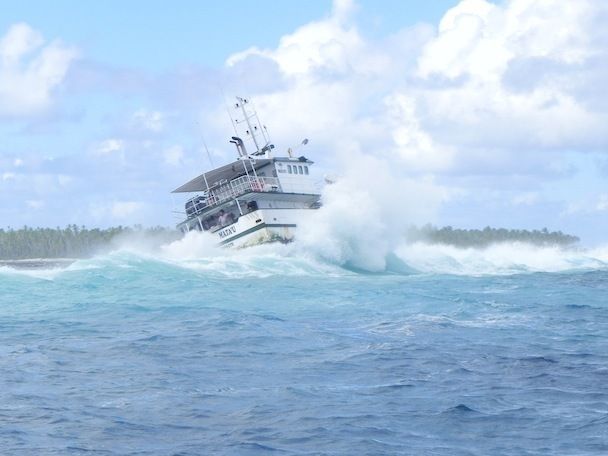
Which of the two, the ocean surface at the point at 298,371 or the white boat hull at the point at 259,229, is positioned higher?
the white boat hull at the point at 259,229

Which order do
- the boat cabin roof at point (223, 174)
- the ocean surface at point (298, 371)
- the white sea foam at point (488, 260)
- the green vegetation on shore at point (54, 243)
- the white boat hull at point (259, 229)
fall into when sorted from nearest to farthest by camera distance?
the ocean surface at point (298, 371)
the white boat hull at point (259, 229)
the boat cabin roof at point (223, 174)
the white sea foam at point (488, 260)
the green vegetation on shore at point (54, 243)

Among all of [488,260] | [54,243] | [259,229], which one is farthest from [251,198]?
[54,243]

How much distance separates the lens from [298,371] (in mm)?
13445

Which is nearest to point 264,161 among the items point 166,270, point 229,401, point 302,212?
point 302,212

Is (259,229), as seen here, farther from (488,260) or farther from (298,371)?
(298,371)

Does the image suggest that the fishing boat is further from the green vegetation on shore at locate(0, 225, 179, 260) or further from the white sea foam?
the green vegetation on shore at locate(0, 225, 179, 260)

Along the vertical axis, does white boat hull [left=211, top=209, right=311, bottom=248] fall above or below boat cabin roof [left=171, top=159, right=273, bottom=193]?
below

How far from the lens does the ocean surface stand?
964 centimetres

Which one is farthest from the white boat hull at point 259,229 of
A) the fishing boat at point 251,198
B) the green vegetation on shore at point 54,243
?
the green vegetation on shore at point 54,243

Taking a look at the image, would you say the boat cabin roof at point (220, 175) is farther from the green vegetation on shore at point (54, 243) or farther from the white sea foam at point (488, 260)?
the green vegetation on shore at point (54, 243)

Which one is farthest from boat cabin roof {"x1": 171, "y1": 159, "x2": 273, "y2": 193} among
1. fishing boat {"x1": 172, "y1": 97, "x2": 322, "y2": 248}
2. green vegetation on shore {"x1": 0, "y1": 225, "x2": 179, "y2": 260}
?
green vegetation on shore {"x1": 0, "y1": 225, "x2": 179, "y2": 260}

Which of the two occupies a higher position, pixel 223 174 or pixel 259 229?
pixel 223 174

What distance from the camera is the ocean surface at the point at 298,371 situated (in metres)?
9.64

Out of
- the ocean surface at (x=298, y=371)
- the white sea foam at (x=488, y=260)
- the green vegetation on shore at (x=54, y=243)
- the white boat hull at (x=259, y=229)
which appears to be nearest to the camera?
the ocean surface at (x=298, y=371)
